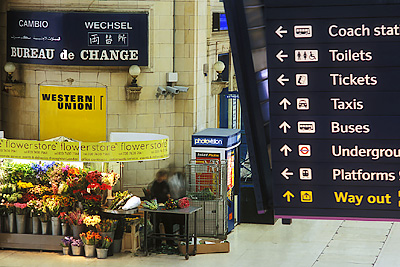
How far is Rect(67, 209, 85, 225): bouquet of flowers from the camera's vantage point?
53.5ft

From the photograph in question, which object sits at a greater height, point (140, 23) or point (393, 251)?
point (140, 23)

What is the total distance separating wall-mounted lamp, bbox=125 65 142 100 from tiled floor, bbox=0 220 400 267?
3272 millimetres

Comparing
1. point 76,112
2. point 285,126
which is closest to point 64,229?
point 76,112

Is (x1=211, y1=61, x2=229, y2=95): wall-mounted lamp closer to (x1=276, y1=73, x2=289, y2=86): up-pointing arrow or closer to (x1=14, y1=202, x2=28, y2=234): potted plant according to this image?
(x1=14, y1=202, x2=28, y2=234): potted plant

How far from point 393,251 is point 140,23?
664cm

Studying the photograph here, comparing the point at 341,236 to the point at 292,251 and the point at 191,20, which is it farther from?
the point at 191,20

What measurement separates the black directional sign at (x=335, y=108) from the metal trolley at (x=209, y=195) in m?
10.8

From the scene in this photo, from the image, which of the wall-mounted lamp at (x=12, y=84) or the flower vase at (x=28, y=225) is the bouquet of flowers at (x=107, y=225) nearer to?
the flower vase at (x=28, y=225)

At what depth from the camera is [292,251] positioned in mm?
16891

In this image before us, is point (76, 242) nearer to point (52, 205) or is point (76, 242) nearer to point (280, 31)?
point (52, 205)

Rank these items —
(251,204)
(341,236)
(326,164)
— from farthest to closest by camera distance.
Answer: (251,204) < (341,236) < (326,164)

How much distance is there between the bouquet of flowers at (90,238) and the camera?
52.9 ft

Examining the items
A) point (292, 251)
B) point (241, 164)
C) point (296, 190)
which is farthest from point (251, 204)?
point (296, 190)

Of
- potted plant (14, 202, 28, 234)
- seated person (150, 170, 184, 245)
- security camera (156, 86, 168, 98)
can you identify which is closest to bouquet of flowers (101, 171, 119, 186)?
seated person (150, 170, 184, 245)
